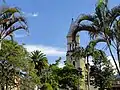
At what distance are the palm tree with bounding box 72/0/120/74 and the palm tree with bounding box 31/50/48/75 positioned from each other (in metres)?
53.3

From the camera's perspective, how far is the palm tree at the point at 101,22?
43.4 ft

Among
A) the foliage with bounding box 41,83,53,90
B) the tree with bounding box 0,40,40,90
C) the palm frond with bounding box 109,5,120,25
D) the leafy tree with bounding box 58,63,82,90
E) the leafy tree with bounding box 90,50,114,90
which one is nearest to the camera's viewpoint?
the palm frond with bounding box 109,5,120,25

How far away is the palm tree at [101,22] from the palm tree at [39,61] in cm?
5331

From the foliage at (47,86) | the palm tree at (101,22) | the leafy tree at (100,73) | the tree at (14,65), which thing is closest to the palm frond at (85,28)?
the palm tree at (101,22)

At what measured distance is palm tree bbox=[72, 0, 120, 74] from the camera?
43.4 ft

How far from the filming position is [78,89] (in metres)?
61.9

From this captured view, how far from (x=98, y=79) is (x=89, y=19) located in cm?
4663

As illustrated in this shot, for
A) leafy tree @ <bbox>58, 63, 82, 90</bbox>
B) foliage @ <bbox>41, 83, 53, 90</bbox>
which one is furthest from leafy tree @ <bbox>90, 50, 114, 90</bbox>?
foliage @ <bbox>41, 83, 53, 90</bbox>

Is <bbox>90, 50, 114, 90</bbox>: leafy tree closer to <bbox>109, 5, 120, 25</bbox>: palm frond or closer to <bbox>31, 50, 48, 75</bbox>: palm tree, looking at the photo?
<bbox>31, 50, 48, 75</bbox>: palm tree

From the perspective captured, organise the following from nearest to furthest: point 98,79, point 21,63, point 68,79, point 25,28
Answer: point 25,28, point 21,63, point 98,79, point 68,79

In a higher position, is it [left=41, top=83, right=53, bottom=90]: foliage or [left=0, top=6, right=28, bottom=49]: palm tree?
[left=41, top=83, right=53, bottom=90]: foliage

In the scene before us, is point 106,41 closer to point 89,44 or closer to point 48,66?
point 89,44

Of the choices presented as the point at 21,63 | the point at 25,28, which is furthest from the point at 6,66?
the point at 25,28

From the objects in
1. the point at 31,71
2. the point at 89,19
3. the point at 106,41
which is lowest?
the point at 106,41
